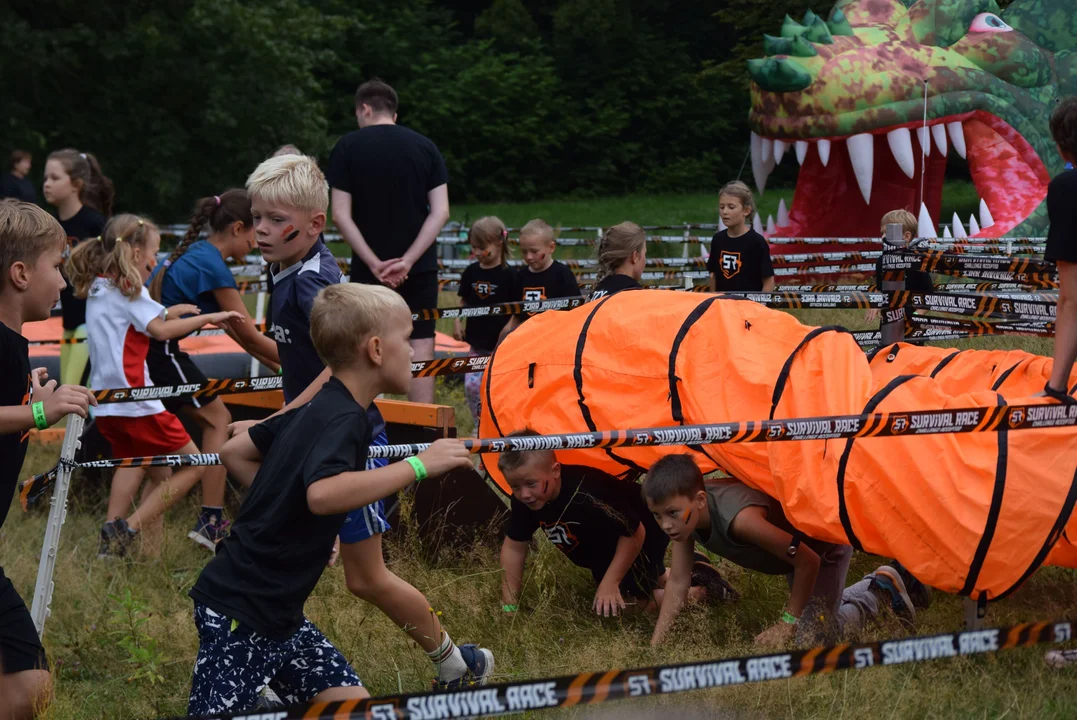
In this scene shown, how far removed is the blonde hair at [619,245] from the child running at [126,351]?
6.47 ft

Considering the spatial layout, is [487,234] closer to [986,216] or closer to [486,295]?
[486,295]

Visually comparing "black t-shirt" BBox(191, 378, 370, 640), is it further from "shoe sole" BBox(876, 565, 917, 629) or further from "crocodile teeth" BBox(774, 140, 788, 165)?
"crocodile teeth" BBox(774, 140, 788, 165)

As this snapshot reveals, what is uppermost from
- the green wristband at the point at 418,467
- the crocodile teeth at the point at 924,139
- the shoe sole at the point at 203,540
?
the crocodile teeth at the point at 924,139

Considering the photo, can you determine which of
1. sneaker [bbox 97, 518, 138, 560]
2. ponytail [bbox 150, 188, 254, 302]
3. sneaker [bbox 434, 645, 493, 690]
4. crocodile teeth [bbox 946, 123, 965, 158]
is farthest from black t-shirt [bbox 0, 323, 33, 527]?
crocodile teeth [bbox 946, 123, 965, 158]

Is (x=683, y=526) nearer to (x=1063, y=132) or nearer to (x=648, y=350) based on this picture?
(x=648, y=350)

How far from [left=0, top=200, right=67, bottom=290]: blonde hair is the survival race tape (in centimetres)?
170

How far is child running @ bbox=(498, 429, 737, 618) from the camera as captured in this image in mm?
4617

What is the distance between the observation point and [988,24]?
11.2m

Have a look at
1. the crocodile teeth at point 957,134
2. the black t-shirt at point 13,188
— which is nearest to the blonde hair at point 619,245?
the crocodile teeth at point 957,134

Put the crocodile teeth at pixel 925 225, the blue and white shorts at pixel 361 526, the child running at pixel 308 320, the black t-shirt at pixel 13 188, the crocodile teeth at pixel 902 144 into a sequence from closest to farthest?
the blue and white shorts at pixel 361 526 < the child running at pixel 308 320 < the crocodile teeth at pixel 925 225 < the crocodile teeth at pixel 902 144 < the black t-shirt at pixel 13 188

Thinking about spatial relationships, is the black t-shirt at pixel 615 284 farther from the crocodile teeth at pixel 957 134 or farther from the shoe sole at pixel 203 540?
the crocodile teeth at pixel 957 134

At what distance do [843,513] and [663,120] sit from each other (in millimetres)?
32885

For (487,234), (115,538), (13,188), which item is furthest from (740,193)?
(13,188)

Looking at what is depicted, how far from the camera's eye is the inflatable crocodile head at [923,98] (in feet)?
34.2
